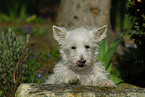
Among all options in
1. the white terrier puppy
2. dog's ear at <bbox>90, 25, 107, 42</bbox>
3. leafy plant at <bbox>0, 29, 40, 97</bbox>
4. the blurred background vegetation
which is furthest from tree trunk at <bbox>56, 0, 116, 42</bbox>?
the white terrier puppy

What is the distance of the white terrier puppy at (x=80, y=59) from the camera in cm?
342

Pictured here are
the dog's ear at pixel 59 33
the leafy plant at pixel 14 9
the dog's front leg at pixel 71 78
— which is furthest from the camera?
the leafy plant at pixel 14 9

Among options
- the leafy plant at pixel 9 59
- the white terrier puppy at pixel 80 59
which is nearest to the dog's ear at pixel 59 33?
the white terrier puppy at pixel 80 59

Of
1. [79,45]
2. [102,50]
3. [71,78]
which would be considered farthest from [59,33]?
[102,50]

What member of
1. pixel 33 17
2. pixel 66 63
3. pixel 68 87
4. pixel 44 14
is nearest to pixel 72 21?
pixel 66 63

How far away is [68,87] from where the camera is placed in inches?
132

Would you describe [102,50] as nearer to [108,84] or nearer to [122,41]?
[108,84]

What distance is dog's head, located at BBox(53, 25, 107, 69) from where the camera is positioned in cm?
340

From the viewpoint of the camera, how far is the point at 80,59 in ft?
10.9

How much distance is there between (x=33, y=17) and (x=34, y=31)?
4.33 metres

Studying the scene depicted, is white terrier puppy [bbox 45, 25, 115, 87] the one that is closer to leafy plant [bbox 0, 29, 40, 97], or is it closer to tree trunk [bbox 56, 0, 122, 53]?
leafy plant [bbox 0, 29, 40, 97]

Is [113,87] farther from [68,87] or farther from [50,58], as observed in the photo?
[50,58]

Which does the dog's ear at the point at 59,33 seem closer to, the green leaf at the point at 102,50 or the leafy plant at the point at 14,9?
the green leaf at the point at 102,50

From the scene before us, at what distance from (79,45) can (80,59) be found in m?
0.28
